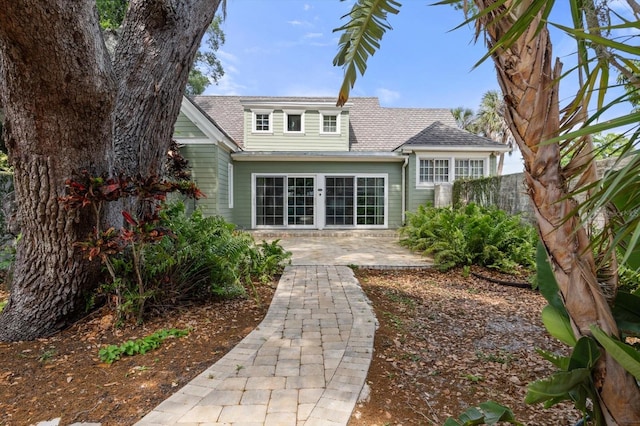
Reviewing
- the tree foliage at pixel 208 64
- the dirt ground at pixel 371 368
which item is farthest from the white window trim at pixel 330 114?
the dirt ground at pixel 371 368

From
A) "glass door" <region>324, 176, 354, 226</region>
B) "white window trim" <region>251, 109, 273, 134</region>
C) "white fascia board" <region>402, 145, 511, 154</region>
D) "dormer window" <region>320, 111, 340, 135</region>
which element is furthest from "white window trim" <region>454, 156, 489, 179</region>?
"white window trim" <region>251, 109, 273, 134</region>

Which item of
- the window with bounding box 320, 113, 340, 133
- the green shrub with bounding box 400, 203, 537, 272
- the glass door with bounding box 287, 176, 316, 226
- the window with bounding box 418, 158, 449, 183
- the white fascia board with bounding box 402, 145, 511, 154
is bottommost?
the green shrub with bounding box 400, 203, 537, 272

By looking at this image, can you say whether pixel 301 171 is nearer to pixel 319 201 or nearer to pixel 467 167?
pixel 319 201

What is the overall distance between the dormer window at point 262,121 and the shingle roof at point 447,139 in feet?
16.6

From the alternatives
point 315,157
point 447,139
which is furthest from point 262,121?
point 447,139

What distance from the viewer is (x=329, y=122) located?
482 inches

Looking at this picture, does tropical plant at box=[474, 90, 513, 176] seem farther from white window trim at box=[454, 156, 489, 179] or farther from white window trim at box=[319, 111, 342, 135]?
white window trim at box=[319, 111, 342, 135]

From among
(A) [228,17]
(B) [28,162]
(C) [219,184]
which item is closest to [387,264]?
(A) [228,17]

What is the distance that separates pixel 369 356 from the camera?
8.26 feet

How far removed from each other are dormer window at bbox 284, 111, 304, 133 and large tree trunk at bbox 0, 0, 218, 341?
27.5 ft

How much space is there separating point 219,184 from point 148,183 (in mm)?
7128

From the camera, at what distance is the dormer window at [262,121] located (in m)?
12.0

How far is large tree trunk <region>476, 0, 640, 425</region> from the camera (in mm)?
1127

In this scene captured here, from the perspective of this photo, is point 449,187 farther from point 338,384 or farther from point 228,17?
point 338,384
